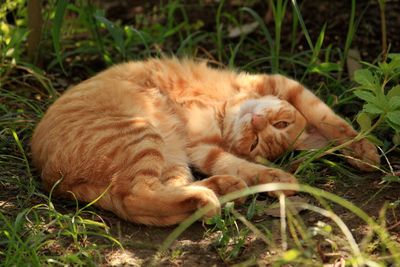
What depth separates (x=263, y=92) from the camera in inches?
145

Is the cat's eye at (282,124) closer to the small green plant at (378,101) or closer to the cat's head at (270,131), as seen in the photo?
the cat's head at (270,131)

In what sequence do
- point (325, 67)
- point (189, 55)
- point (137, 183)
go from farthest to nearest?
point (189, 55)
point (325, 67)
point (137, 183)

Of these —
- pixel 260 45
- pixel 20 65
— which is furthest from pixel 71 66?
Result: pixel 260 45

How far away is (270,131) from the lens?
3.48m

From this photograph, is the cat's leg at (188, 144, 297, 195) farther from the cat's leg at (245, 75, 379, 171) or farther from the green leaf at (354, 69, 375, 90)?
the green leaf at (354, 69, 375, 90)

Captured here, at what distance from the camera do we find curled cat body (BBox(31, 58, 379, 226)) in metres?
2.84

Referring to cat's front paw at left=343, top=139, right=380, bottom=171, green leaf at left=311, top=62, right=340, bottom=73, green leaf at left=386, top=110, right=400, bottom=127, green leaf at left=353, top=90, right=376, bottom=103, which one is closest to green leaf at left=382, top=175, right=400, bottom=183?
cat's front paw at left=343, top=139, right=380, bottom=171

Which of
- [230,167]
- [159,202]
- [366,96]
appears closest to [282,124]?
[230,167]

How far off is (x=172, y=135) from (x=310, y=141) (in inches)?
29.0

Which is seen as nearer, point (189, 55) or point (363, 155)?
point (363, 155)

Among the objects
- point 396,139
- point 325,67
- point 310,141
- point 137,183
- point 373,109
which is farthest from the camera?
point 325,67

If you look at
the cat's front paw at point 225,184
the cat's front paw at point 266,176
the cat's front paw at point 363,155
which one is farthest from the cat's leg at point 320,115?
the cat's front paw at point 225,184

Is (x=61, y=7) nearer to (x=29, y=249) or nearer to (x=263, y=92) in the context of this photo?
(x=263, y=92)

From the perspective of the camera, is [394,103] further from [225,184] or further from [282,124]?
[225,184]
